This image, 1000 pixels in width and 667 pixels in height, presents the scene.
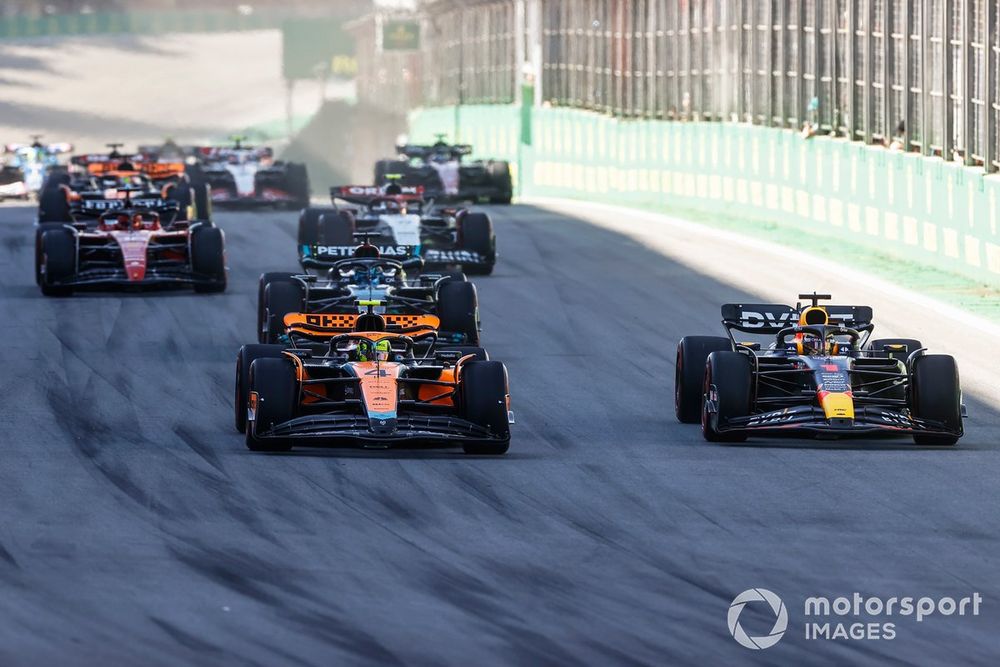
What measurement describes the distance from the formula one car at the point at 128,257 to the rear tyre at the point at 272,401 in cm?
1030

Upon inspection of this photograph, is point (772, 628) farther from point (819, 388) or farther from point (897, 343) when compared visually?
point (897, 343)

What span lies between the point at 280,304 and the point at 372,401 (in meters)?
5.18

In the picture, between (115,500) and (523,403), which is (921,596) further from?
(523,403)

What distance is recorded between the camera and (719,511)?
41.8ft

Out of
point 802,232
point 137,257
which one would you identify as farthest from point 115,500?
point 802,232

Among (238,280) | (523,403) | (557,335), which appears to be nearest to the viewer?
(523,403)

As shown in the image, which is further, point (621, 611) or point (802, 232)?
point (802, 232)

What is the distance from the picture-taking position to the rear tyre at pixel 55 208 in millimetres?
30781

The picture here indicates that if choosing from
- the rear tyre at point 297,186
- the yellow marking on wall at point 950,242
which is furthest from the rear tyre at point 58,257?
the rear tyre at point 297,186

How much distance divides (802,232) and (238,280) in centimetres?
1118

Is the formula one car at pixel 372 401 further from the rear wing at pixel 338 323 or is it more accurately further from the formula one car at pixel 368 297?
the formula one car at pixel 368 297

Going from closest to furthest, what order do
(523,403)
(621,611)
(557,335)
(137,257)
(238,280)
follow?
1. (621,611)
2. (523,403)
3. (557,335)
4. (137,257)
5. (238,280)

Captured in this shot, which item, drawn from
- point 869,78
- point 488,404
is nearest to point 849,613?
point 488,404

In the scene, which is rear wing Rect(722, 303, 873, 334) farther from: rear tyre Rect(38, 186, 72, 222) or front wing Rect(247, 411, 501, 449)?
rear tyre Rect(38, 186, 72, 222)
